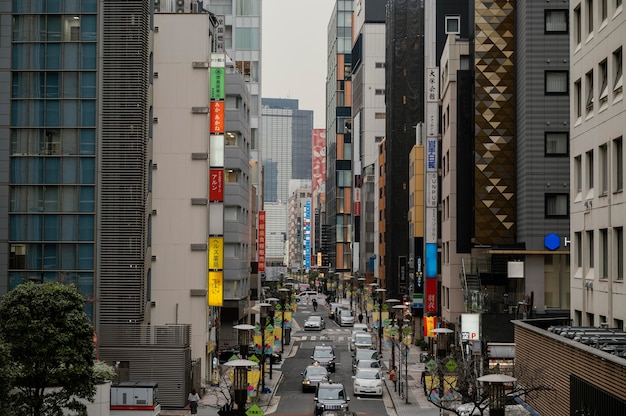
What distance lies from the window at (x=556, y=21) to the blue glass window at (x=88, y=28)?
26628 millimetres

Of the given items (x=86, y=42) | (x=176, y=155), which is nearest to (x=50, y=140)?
(x=86, y=42)

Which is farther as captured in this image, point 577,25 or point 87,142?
point 87,142

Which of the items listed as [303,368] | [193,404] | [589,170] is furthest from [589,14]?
[303,368]

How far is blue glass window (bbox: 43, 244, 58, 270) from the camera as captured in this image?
181 feet

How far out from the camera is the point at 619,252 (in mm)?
35844

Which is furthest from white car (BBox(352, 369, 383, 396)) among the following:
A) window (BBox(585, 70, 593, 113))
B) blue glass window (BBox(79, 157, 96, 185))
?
window (BBox(585, 70, 593, 113))

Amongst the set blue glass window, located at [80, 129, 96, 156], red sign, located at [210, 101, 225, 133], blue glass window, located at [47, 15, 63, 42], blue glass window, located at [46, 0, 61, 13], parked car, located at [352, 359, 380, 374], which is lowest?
parked car, located at [352, 359, 380, 374]

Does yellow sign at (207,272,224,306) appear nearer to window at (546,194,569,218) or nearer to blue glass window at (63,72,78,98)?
blue glass window at (63,72,78,98)

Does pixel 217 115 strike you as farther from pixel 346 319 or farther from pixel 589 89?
pixel 346 319

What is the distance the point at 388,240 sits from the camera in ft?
419

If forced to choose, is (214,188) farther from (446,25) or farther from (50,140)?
(446,25)

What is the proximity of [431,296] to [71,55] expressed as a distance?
39842 mm

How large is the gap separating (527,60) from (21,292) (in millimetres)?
36822

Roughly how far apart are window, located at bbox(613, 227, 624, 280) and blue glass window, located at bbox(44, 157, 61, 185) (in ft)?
101
